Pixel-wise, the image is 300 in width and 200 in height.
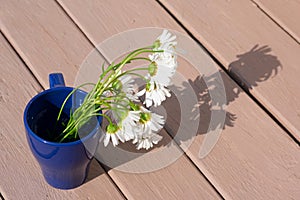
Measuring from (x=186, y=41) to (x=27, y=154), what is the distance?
0.42 metres

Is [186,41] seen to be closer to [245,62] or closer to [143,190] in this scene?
[245,62]

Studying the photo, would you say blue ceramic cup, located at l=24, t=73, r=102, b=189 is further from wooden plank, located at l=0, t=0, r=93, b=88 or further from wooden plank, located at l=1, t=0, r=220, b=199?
wooden plank, located at l=0, t=0, r=93, b=88

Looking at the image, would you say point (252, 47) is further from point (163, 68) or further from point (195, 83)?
point (163, 68)

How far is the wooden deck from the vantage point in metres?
1.07

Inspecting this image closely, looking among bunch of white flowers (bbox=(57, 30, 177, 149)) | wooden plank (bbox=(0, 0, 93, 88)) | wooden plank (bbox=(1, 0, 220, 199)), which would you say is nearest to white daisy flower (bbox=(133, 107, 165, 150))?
bunch of white flowers (bbox=(57, 30, 177, 149))

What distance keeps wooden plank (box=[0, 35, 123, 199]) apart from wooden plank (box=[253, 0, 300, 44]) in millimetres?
535

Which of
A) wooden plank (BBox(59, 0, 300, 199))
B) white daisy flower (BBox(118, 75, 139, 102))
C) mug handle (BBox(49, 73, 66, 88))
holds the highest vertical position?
mug handle (BBox(49, 73, 66, 88))

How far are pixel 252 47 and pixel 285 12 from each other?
13cm

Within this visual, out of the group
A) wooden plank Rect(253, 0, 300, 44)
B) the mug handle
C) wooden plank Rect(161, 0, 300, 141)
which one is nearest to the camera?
the mug handle

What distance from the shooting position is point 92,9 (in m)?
1.29

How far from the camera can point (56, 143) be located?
91 centimetres

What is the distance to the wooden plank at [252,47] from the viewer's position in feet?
3.94

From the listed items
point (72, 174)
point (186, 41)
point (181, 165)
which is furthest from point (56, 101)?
point (186, 41)

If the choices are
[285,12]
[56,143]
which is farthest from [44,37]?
[285,12]
